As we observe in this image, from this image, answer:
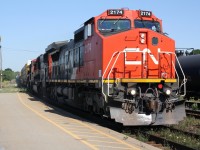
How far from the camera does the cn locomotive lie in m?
12.1

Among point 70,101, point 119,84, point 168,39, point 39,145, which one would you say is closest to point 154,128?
point 119,84

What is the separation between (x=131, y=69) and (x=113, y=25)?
1.90 m

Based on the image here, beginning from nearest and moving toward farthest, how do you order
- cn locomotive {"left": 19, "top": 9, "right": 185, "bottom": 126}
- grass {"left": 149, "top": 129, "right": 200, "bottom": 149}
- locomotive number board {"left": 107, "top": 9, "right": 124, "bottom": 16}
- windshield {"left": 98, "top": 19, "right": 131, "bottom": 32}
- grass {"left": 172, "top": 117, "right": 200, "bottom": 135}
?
grass {"left": 149, "top": 129, "right": 200, "bottom": 149}
cn locomotive {"left": 19, "top": 9, "right": 185, "bottom": 126}
grass {"left": 172, "top": 117, "right": 200, "bottom": 135}
windshield {"left": 98, "top": 19, "right": 131, "bottom": 32}
locomotive number board {"left": 107, "top": 9, "right": 124, "bottom": 16}

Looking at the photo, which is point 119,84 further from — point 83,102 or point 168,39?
point 83,102

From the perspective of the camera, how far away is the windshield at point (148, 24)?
13859 mm

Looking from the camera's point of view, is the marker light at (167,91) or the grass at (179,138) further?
the marker light at (167,91)

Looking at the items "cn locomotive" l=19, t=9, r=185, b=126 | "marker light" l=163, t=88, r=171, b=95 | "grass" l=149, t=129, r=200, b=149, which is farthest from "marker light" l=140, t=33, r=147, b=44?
"grass" l=149, t=129, r=200, b=149

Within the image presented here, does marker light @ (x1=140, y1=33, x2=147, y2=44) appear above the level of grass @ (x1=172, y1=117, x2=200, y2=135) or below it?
above

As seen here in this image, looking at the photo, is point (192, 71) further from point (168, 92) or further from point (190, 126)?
point (168, 92)

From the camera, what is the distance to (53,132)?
11312mm

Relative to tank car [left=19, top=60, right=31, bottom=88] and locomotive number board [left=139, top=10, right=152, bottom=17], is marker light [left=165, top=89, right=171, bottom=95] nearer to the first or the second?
locomotive number board [left=139, top=10, right=152, bottom=17]

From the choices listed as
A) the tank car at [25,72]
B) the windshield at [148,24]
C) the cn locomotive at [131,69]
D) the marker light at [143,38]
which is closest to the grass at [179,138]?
the cn locomotive at [131,69]

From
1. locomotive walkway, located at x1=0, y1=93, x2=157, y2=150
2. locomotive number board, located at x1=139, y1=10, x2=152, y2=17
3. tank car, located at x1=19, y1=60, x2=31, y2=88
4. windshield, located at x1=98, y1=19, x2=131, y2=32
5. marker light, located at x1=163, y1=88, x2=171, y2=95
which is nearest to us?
locomotive walkway, located at x1=0, y1=93, x2=157, y2=150

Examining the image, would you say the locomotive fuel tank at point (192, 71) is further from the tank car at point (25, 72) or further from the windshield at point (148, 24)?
the tank car at point (25, 72)
